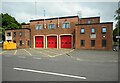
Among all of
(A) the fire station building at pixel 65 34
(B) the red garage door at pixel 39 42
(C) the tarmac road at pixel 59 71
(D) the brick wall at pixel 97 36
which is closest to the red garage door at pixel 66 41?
(A) the fire station building at pixel 65 34

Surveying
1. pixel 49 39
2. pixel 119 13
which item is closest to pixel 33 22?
pixel 49 39

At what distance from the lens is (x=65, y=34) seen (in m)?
37.9

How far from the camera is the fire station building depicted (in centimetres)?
3281

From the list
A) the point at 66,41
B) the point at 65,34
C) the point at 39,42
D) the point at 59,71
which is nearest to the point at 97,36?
the point at 66,41

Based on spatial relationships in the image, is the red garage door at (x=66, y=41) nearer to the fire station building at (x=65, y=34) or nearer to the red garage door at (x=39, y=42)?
the fire station building at (x=65, y=34)

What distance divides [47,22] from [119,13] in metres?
23.9

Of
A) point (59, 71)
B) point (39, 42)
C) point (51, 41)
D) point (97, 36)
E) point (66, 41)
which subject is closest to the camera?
point (59, 71)

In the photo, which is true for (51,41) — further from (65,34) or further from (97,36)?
(97,36)

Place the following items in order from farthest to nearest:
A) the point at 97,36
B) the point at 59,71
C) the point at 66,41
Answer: the point at 66,41 → the point at 97,36 → the point at 59,71

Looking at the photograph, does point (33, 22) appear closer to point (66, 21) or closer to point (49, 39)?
point (49, 39)

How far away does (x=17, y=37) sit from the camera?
1668 inches

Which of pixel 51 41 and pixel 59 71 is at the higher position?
pixel 51 41

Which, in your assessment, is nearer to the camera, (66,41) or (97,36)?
(97,36)

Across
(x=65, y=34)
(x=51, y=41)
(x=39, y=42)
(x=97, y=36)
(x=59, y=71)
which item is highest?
(x=65, y=34)
